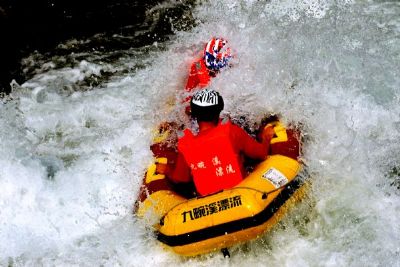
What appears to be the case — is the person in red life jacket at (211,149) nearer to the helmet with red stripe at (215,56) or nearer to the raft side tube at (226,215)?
the raft side tube at (226,215)

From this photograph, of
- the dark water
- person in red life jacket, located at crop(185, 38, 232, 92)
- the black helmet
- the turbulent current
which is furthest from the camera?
the dark water

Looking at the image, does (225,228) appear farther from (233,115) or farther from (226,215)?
(233,115)

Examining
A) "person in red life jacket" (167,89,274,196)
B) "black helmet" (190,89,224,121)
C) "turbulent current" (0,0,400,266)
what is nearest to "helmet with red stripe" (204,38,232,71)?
"turbulent current" (0,0,400,266)

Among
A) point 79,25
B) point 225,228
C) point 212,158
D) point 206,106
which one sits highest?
point 206,106

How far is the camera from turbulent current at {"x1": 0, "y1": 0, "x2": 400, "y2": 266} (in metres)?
5.05

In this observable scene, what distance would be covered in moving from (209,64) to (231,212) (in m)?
2.52

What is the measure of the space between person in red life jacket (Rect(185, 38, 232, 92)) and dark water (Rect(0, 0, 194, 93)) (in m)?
3.01

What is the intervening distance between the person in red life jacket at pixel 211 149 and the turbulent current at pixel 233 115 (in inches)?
34.1

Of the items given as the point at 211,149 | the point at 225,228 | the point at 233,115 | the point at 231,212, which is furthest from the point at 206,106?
the point at 233,115

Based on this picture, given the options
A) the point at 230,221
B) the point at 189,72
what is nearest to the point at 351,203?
the point at 230,221

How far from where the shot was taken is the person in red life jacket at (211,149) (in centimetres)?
420

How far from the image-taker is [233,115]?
593cm

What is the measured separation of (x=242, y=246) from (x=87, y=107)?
358 centimetres

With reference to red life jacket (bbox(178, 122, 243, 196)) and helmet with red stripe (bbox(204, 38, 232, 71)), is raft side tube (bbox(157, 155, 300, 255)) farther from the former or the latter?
helmet with red stripe (bbox(204, 38, 232, 71))
